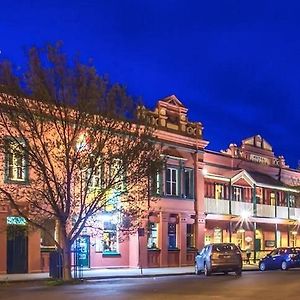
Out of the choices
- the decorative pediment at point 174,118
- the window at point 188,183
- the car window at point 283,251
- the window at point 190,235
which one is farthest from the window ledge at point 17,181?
the car window at point 283,251

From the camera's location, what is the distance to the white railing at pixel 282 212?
5556cm

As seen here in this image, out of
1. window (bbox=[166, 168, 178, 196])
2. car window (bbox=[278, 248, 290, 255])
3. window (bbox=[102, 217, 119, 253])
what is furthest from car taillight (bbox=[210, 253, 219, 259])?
window (bbox=[166, 168, 178, 196])

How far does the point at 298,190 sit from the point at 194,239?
48.9 feet

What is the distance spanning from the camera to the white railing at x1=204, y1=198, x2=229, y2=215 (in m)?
47.3

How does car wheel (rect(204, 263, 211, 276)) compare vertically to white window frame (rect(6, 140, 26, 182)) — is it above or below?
below

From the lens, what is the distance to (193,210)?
45.3 metres

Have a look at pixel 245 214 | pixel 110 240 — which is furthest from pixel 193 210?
pixel 110 240

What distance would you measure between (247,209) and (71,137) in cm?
2523

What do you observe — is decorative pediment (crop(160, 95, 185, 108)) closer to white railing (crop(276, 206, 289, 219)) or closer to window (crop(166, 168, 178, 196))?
window (crop(166, 168, 178, 196))

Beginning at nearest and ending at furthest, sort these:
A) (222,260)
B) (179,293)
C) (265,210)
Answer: (179,293), (222,260), (265,210)

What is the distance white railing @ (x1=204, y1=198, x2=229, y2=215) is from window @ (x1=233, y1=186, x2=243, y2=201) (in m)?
2.27

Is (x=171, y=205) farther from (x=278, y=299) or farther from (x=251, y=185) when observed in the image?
(x=278, y=299)

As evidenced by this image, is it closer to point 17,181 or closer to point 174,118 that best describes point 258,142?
point 174,118

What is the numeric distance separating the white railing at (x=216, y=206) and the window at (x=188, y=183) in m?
1.95
